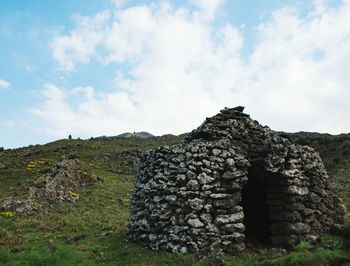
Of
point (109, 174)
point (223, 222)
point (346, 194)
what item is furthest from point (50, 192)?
point (346, 194)

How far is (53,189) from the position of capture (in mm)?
29812

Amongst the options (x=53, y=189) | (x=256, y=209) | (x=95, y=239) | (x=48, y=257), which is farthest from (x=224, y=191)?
(x=53, y=189)

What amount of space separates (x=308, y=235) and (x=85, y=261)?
7823 millimetres

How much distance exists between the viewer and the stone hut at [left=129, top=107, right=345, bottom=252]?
45.1 feet

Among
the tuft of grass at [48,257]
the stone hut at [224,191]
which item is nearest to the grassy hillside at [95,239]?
the tuft of grass at [48,257]

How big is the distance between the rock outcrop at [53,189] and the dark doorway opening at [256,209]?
516 inches

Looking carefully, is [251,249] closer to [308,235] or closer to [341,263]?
[308,235]

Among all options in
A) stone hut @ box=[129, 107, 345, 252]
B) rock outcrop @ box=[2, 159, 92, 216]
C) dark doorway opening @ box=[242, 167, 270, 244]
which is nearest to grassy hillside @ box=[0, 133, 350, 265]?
stone hut @ box=[129, 107, 345, 252]

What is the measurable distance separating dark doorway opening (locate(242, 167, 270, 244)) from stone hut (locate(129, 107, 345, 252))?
19 centimetres

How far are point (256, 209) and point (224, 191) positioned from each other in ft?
14.4

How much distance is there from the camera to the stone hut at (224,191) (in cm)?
1374

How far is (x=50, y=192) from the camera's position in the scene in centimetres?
2880

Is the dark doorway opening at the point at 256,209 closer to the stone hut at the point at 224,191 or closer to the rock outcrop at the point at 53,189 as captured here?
the stone hut at the point at 224,191

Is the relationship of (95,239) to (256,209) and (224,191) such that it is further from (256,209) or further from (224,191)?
(256,209)
